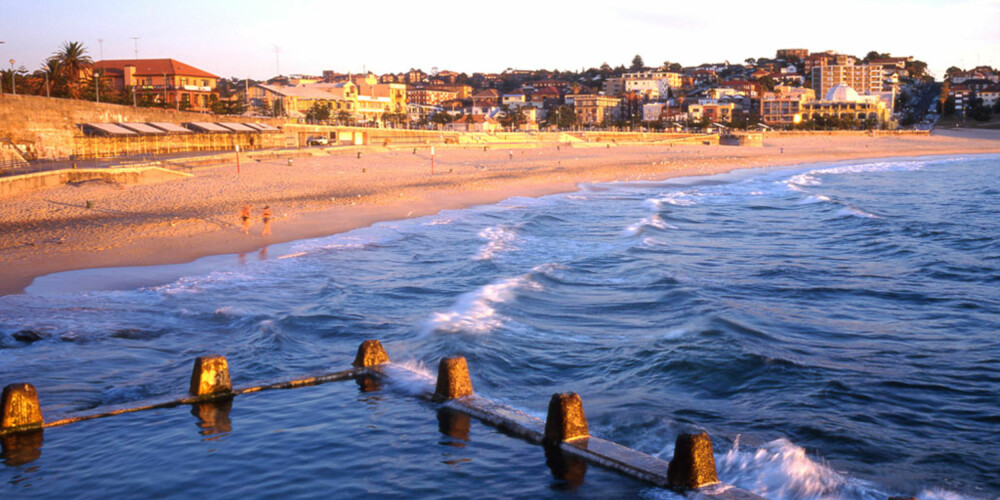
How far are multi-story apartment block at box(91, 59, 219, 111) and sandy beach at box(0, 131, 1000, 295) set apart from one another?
1536 inches

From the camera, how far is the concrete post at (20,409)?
657cm

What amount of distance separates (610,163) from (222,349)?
1796 inches

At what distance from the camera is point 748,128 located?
122 metres

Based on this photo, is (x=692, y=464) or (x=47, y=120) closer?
(x=692, y=464)

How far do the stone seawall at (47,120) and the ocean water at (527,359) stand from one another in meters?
26.0

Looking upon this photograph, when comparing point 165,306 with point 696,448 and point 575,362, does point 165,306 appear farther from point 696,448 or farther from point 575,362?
point 696,448

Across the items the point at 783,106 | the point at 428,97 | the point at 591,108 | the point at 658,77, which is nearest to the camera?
the point at 783,106

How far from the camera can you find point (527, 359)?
32.5 ft

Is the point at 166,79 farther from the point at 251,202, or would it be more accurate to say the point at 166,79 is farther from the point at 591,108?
the point at 591,108

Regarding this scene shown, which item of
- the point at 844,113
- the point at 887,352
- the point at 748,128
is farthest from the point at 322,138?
the point at 844,113

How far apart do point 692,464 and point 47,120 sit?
139 feet

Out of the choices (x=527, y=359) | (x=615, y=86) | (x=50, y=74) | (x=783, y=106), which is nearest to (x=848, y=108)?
(x=783, y=106)

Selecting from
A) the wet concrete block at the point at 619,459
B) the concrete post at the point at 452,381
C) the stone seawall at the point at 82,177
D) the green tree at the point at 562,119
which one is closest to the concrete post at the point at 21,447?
the concrete post at the point at 452,381

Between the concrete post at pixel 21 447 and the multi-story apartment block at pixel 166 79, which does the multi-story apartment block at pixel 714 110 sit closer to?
the multi-story apartment block at pixel 166 79
